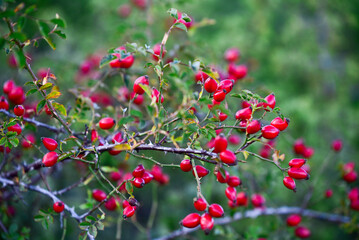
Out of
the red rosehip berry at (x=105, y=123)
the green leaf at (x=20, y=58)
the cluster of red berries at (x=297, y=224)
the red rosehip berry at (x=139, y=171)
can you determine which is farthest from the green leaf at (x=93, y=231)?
the cluster of red berries at (x=297, y=224)

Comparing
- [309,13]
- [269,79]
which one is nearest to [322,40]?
[309,13]

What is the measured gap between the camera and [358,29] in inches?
132

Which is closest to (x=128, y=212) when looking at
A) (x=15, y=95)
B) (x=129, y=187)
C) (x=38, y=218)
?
(x=129, y=187)

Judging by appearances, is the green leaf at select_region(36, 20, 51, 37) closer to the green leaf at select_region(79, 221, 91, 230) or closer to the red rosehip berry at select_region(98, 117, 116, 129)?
the red rosehip berry at select_region(98, 117, 116, 129)

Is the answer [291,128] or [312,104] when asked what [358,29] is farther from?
[291,128]

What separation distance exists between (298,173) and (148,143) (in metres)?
0.60

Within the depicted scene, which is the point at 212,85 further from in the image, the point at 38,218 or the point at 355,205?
the point at 355,205

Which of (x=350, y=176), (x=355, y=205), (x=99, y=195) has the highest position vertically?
(x=99, y=195)

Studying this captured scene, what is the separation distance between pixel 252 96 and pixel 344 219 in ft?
4.40

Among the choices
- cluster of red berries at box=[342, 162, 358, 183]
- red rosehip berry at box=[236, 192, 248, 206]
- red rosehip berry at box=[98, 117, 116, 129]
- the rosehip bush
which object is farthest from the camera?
cluster of red berries at box=[342, 162, 358, 183]

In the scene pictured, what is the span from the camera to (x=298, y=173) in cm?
96

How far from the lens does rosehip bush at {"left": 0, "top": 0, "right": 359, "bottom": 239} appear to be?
2.91 ft

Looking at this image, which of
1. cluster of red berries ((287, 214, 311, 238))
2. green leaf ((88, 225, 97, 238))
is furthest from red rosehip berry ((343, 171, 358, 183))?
green leaf ((88, 225, 97, 238))

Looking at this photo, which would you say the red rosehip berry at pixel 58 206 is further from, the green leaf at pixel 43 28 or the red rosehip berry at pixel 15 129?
the green leaf at pixel 43 28
